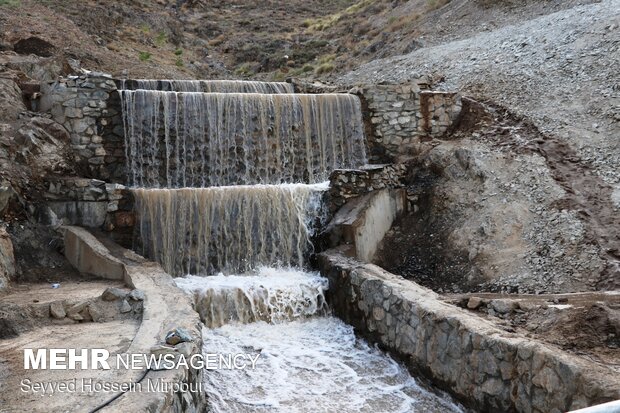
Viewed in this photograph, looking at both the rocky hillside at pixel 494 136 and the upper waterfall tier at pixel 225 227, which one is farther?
the upper waterfall tier at pixel 225 227

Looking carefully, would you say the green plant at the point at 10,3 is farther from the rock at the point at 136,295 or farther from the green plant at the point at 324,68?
the rock at the point at 136,295

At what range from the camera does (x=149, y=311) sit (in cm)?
591

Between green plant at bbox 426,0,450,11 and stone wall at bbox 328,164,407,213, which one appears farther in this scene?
green plant at bbox 426,0,450,11

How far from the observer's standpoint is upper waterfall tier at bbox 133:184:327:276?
9.23 metres

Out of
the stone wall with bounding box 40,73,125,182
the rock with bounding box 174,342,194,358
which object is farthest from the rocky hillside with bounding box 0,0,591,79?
the rock with bounding box 174,342,194,358

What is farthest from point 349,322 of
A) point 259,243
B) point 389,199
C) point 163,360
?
point 163,360

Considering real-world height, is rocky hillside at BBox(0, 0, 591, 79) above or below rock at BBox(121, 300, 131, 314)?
above

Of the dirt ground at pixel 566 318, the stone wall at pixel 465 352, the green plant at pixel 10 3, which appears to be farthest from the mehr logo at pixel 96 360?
the green plant at pixel 10 3

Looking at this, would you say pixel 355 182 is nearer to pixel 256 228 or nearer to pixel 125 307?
pixel 256 228

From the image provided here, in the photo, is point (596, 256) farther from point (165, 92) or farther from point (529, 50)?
point (165, 92)

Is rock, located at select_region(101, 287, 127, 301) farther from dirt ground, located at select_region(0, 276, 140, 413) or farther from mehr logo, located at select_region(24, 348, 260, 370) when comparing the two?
mehr logo, located at select_region(24, 348, 260, 370)

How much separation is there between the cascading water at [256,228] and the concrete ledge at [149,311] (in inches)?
32.4

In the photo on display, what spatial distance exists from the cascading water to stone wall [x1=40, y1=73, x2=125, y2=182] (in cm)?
23

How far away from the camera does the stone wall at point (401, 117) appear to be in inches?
483
